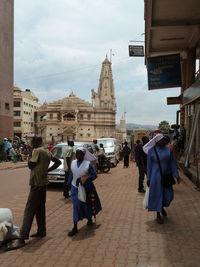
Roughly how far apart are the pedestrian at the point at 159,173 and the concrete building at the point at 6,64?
65.3ft

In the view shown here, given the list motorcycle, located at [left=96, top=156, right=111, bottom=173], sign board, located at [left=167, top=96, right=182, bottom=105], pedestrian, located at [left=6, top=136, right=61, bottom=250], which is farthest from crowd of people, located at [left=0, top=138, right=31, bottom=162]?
pedestrian, located at [left=6, top=136, right=61, bottom=250]

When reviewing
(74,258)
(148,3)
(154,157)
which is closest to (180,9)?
(148,3)

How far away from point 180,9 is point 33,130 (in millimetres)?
83386

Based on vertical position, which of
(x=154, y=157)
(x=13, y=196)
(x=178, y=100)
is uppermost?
(x=178, y=100)

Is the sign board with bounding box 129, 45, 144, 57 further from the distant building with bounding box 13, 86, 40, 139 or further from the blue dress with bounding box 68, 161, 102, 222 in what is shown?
the distant building with bounding box 13, 86, 40, 139

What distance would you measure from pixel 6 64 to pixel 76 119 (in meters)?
70.2

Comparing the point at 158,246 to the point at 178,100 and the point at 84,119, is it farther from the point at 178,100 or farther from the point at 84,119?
the point at 84,119

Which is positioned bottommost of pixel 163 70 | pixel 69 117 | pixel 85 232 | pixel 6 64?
pixel 85 232

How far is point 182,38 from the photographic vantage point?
43.7 ft

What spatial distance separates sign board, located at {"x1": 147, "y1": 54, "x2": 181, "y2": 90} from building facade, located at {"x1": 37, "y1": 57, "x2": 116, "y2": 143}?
7943 centimetres

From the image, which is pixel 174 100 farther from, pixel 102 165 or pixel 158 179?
pixel 158 179

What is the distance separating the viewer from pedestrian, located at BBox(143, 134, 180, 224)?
17.9 feet

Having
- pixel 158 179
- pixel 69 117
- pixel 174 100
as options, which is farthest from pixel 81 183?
pixel 69 117

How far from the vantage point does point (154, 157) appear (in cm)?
555
